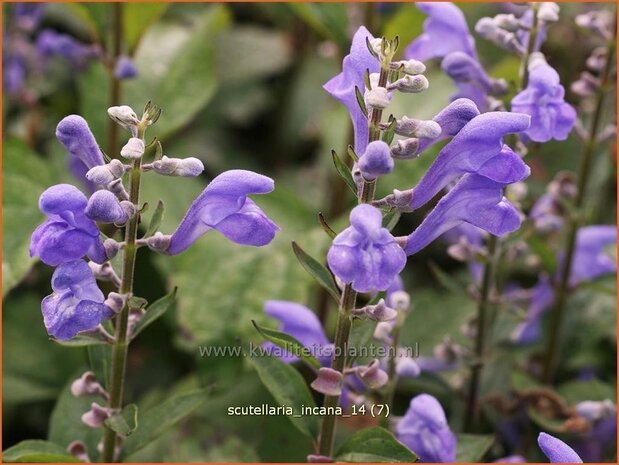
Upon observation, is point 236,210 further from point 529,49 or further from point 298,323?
point 529,49

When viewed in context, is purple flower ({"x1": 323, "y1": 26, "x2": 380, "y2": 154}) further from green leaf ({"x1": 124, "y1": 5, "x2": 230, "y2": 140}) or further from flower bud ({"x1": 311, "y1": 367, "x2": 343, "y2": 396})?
green leaf ({"x1": 124, "y1": 5, "x2": 230, "y2": 140})

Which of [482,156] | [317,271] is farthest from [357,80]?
[317,271]

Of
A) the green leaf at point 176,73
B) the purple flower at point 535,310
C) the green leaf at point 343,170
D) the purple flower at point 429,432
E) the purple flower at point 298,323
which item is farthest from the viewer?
the green leaf at point 176,73

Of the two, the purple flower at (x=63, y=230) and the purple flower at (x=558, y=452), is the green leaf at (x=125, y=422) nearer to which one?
the purple flower at (x=63, y=230)

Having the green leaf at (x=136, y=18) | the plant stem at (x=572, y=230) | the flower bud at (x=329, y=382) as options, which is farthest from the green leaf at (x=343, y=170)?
the green leaf at (x=136, y=18)

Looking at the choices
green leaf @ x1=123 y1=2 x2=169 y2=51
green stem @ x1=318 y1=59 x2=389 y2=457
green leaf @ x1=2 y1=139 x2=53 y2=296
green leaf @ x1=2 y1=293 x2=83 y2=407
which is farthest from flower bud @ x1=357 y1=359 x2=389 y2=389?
green leaf @ x1=123 y1=2 x2=169 y2=51
